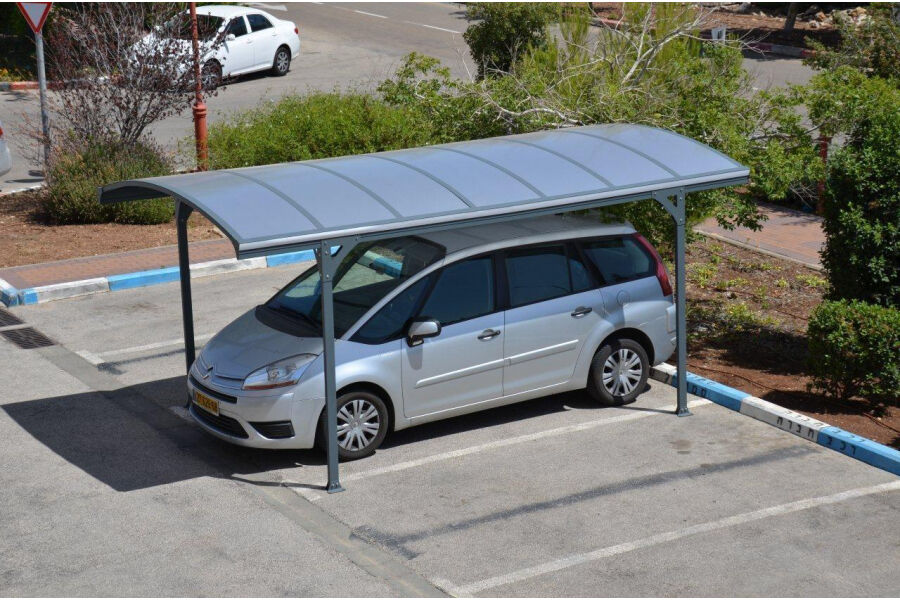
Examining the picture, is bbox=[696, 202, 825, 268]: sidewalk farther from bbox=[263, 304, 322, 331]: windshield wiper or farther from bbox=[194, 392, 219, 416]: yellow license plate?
bbox=[194, 392, 219, 416]: yellow license plate

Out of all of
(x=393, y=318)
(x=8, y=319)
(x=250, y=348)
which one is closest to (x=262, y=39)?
(x=8, y=319)

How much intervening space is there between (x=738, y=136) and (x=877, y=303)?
2175mm

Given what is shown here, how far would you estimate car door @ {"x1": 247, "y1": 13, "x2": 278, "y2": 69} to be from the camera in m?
26.9

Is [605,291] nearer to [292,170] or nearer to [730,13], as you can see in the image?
[292,170]

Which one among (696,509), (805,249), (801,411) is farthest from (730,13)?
(696,509)

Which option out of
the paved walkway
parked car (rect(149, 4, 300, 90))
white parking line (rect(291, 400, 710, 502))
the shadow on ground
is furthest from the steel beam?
parked car (rect(149, 4, 300, 90))

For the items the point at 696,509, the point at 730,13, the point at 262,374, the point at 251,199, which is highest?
the point at 730,13

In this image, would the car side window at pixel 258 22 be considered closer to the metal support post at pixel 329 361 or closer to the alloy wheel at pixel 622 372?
the alloy wheel at pixel 622 372

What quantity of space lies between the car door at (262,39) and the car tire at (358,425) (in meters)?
19.6

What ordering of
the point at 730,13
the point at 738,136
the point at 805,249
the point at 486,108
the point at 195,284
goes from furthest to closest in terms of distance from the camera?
the point at 730,13, the point at 805,249, the point at 195,284, the point at 486,108, the point at 738,136

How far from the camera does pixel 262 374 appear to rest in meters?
8.69

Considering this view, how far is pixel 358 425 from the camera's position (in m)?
8.95

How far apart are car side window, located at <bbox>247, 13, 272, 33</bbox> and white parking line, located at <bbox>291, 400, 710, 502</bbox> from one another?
19488mm

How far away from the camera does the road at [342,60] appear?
22234mm
